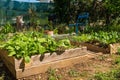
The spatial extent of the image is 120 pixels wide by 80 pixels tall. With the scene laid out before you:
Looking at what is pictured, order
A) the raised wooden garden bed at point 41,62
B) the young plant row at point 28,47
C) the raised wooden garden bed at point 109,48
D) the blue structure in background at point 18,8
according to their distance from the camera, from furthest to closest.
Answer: the blue structure in background at point 18,8 → the raised wooden garden bed at point 109,48 → the young plant row at point 28,47 → the raised wooden garden bed at point 41,62

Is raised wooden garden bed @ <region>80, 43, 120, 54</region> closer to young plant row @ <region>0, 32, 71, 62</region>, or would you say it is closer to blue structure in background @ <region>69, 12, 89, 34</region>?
→ young plant row @ <region>0, 32, 71, 62</region>

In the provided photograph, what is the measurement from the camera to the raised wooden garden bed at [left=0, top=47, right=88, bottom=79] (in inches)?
208

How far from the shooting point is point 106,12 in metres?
13.6

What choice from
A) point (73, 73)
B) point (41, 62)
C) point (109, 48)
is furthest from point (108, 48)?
point (41, 62)

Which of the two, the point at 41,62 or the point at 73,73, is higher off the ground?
the point at 41,62

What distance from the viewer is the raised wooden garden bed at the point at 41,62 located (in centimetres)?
527

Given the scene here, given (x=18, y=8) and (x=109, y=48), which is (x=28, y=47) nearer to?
(x=109, y=48)

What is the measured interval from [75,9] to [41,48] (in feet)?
30.0

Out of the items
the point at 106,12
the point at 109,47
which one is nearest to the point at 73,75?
the point at 109,47

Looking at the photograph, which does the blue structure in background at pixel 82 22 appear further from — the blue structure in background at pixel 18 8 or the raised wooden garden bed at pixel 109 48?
the raised wooden garden bed at pixel 109 48

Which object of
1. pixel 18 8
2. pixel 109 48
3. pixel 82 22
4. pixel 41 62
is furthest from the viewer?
pixel 18 8

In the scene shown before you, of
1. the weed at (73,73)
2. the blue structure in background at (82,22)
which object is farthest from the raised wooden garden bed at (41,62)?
the blue structure in background at (82,22)

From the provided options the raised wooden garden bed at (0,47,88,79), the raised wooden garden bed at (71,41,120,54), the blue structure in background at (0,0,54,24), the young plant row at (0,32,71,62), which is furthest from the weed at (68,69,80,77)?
the blue structure in background at (0,0,54,24)

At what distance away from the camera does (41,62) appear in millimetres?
5578
